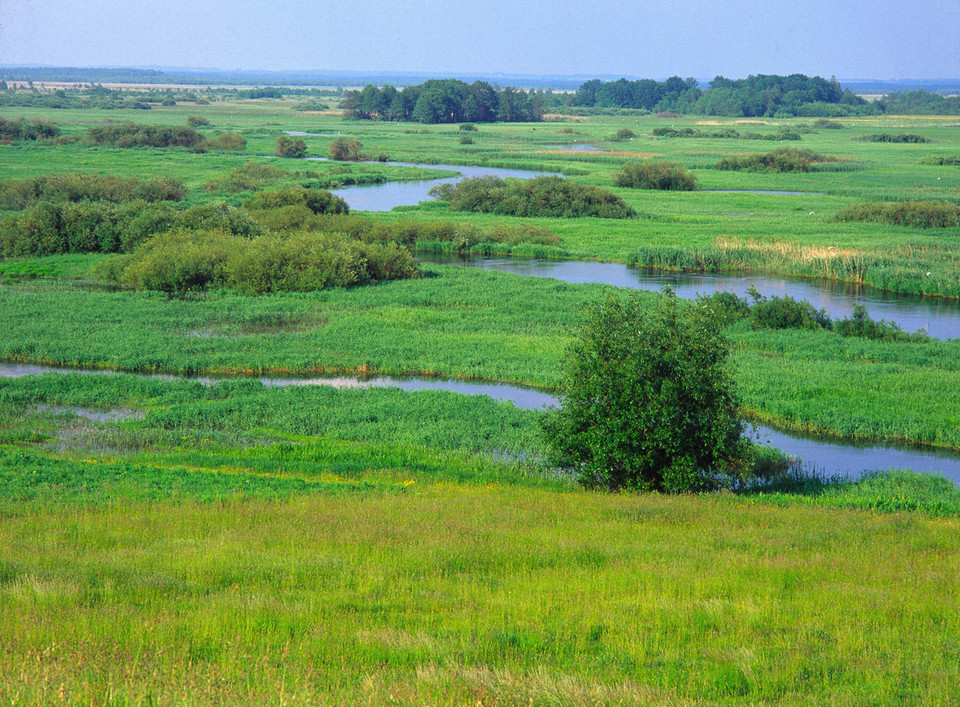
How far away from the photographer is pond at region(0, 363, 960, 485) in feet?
69.1

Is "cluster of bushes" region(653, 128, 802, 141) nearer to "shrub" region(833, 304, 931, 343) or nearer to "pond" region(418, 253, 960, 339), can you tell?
"pond" region(418, 253, 960, 339)

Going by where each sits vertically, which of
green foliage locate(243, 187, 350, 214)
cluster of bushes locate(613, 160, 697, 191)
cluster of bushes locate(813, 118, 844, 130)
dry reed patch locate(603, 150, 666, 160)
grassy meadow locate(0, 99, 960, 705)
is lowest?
grassy meadow locate(0, 99, 960, 705)

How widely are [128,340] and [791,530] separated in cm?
2335

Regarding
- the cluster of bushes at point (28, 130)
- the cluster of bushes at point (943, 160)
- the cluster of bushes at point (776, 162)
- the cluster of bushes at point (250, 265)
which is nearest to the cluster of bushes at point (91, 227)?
the cluster of bushes at point (250, 265)

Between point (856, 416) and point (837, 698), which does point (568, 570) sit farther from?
point (856, 416)

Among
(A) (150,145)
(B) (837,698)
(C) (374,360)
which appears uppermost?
(A) (150,145)

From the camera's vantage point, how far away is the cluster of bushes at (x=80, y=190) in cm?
5831

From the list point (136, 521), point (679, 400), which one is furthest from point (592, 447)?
point (136, 521)

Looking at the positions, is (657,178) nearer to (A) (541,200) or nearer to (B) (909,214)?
(A) (541,200)

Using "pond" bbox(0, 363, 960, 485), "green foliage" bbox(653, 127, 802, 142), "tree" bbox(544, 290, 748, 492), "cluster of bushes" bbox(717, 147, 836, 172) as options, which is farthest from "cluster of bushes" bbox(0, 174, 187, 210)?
"green foliage" bbox(653, 127, 802, 142)

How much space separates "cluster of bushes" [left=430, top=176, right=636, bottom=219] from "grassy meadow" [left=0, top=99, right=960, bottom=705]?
25.1 metres

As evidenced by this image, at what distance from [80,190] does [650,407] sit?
5336cm

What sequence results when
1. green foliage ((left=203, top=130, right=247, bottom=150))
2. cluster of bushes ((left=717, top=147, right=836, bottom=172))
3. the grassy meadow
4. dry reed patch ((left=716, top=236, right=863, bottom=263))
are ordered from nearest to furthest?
the grassy meadow → dry reed patch ((left=716, top=236, right=863, bottom=263)) → cluster of bushes ((left=717, top=147, right=836, bottom=172)) → green foliage ((left=203, top=130, right=247, bottom=150))

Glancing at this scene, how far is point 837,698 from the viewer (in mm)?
6625
